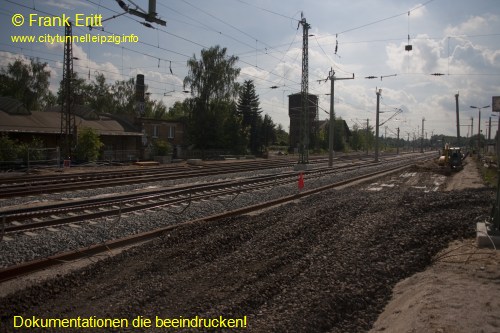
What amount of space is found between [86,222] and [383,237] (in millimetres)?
8007

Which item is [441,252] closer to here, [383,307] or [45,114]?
[383,307]

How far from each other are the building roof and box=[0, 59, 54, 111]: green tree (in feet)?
44.3

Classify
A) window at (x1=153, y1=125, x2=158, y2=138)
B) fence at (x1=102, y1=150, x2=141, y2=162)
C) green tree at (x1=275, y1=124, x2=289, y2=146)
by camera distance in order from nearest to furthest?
1. fence at (x1=102, y1=150, x2=141, y2=162)
2. window at (x1=153, y1=125, x2=158, y2=138)
3. green tree at (x1=275, y1=124, x2=289, y2=146)

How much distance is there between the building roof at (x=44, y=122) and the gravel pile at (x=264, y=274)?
3188 centimetres

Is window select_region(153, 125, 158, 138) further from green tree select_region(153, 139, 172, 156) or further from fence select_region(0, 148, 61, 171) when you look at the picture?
fence select_region(0, 148, 61, 171)

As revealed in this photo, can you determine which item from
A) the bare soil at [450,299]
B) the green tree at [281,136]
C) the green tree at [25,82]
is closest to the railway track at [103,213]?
the bare soil at [450,299]

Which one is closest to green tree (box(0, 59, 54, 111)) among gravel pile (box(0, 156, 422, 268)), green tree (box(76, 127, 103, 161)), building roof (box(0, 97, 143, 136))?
building roof (box(0, 97, 143, 136))

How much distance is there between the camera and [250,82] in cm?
6756

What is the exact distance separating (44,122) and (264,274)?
41289mm

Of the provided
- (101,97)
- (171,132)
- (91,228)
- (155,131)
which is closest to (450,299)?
(91,228)

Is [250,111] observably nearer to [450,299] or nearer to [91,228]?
[91,228]

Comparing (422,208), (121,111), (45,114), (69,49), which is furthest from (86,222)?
(121,111)

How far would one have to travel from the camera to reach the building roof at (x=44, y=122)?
37.0 meters

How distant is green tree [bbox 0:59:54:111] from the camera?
196 ft
